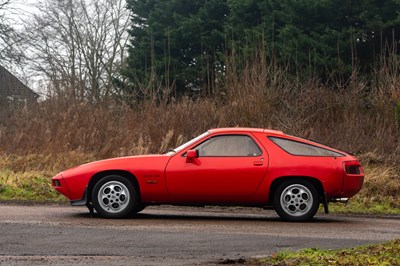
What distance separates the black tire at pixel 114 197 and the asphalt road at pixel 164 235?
0.22 m

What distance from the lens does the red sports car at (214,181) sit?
13102 millimetres

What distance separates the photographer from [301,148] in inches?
531

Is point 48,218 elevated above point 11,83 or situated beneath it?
situated beneath

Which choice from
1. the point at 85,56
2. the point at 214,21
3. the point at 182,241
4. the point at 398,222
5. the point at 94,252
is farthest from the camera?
the point at 85,56

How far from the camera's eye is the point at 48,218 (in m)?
13.0

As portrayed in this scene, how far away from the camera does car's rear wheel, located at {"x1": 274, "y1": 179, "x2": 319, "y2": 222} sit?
43.0 ft

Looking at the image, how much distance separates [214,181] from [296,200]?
1308 mm

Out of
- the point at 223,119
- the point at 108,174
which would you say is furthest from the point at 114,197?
the point at 223,119

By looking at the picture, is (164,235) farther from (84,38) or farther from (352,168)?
(84,38)

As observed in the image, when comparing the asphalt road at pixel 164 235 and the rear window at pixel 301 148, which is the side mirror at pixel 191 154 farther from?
the rear window at pixel 301 148

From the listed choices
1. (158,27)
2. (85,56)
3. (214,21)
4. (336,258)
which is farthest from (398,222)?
(85,56)

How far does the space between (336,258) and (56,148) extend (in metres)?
14.6

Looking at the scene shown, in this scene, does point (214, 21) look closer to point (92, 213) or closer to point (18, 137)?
point (18, 137)

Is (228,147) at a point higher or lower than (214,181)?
higher
